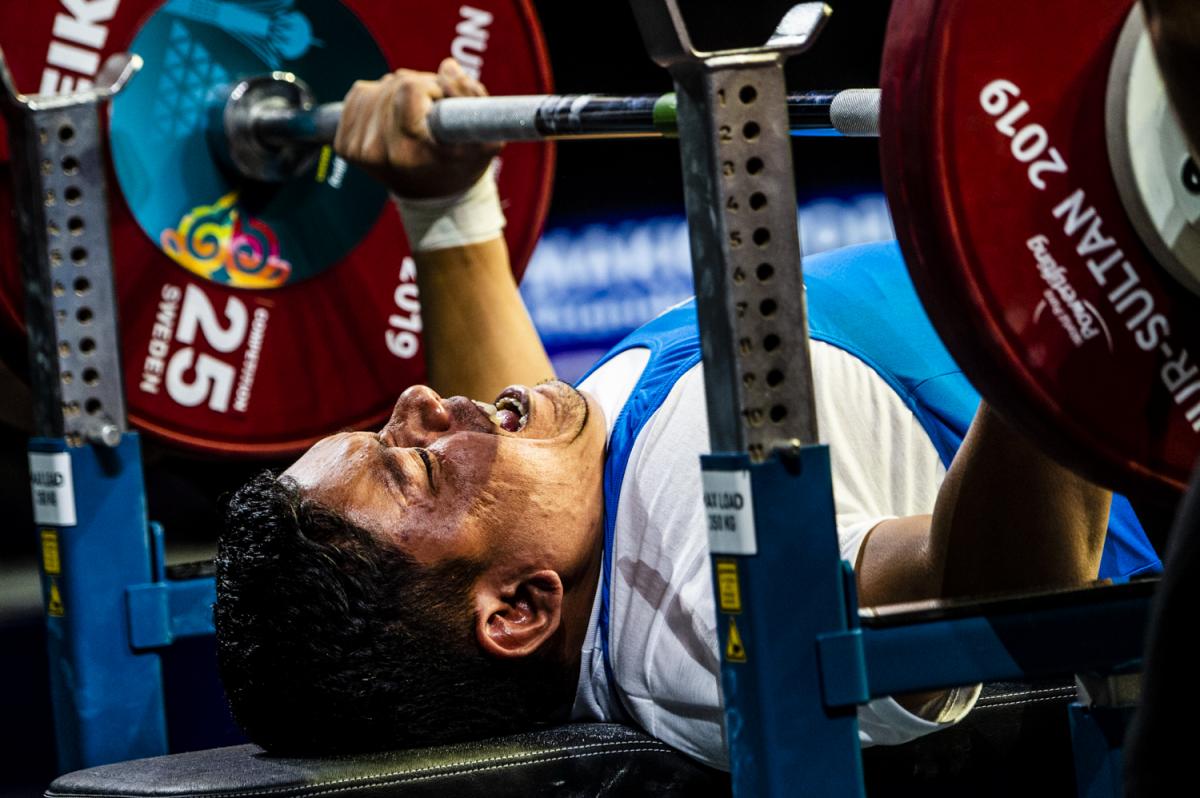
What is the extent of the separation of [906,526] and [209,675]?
1.48 metres

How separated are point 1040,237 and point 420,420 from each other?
3.14ft

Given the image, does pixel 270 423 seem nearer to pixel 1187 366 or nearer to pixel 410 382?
pixel 410 382

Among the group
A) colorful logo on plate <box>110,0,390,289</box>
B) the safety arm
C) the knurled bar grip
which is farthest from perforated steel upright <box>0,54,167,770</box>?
the safety arm

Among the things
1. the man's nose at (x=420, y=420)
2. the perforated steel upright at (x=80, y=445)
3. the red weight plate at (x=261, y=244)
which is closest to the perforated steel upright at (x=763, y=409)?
the man's nose at (x=420, y=420)

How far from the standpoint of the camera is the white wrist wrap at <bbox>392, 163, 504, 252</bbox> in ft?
8.56

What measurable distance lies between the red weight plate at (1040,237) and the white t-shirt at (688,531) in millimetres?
479

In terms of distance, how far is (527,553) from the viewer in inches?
79.2

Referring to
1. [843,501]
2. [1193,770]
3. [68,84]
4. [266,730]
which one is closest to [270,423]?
[68,84]

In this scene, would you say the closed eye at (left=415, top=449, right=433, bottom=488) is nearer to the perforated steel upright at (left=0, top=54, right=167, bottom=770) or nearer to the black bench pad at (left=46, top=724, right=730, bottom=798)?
the black bench pad at (left=46, top=724, right=730, bottom=798)

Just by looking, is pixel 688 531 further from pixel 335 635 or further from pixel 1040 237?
Result: pixel 1040 237

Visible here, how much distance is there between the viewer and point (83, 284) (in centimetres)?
221

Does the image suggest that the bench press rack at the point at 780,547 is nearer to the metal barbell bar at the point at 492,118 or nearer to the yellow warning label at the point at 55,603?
the metal barbell bar at the point at 492,118

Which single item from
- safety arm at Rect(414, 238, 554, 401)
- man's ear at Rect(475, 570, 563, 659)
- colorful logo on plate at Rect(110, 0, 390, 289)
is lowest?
man's ear at Rect(475, 570, 563, 659)

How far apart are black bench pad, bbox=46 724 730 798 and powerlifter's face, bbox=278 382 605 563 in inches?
9.4
